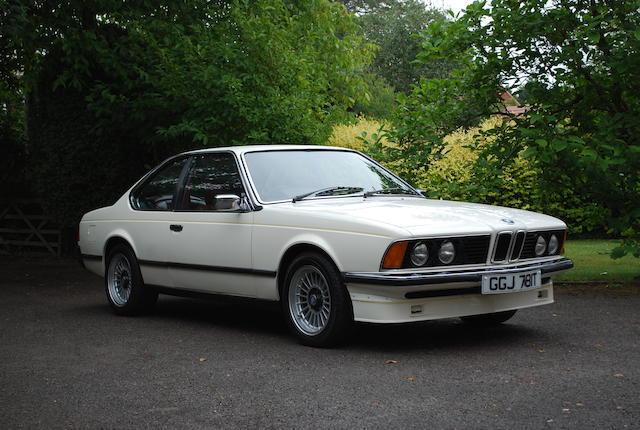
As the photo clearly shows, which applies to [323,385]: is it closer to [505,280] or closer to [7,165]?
[505,280]

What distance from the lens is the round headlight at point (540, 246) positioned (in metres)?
6.88

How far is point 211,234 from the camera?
754cm

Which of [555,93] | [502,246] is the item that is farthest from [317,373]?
[555,93]

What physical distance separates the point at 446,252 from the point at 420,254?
21 cm

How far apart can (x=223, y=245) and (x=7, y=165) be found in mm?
11067

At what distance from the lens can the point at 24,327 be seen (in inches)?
320

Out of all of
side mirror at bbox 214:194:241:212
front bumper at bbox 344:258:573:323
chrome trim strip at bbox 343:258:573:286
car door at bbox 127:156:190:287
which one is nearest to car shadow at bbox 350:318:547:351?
front bumper at bbox 344:258:573:323

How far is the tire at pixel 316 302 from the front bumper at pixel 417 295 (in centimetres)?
12

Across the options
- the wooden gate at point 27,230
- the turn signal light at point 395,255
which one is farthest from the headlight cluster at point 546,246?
the wooden gate at point 27,230

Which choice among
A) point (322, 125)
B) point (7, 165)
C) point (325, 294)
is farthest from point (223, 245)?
point (7, 165)

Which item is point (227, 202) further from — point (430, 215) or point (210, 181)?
point (430, 215)

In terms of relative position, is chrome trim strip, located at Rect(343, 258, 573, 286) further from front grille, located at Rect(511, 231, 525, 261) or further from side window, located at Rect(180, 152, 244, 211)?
side window, located at Rect(180, 152, 244, 211)

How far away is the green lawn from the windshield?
3.96 metres

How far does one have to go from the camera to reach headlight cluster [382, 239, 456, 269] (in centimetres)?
604
